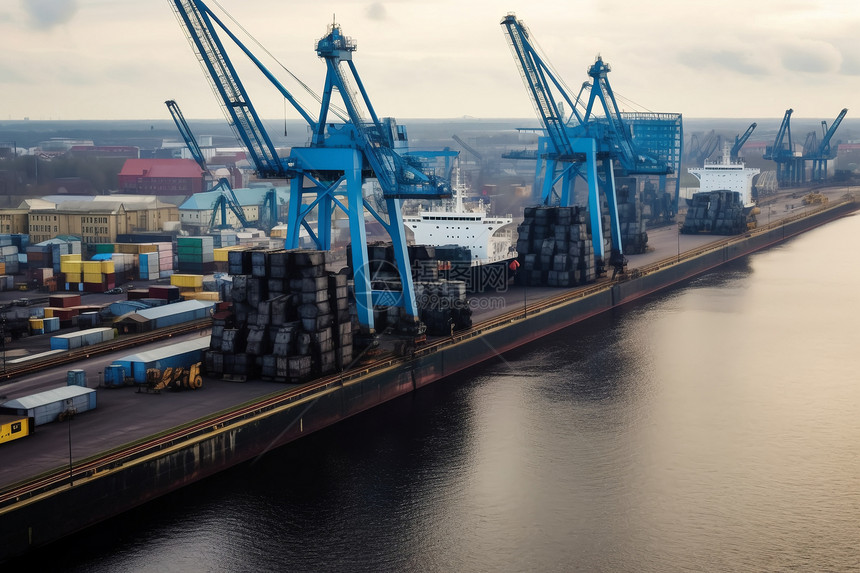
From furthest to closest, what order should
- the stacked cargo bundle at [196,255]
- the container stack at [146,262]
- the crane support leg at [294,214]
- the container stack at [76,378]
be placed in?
the stacked cargo bundle at [196,255] → the container stack at [146,262] → the crane support leg at [294,214] → the container stack at [76,378]

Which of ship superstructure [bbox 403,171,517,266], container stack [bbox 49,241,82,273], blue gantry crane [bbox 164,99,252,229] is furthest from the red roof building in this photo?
ship superstructure [bbox 403,171,517,266]

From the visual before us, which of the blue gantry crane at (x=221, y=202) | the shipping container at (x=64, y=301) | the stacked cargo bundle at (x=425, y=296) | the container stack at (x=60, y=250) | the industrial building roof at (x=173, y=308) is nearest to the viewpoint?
the stacked cargo bundle at (x=425, y=296)

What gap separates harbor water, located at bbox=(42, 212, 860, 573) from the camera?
84.3ft

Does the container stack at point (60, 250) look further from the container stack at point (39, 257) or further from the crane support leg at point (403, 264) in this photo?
the crane support leg at point (403, 264)

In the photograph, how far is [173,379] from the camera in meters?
35.3

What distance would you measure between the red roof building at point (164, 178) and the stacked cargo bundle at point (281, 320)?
114531 mm

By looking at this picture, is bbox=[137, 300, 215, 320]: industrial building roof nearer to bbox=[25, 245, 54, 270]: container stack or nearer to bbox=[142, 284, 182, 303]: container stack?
bbox=[142, 284, 182, 303]: container stack

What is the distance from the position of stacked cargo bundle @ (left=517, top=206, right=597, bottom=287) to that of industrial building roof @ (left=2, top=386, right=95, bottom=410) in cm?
3823

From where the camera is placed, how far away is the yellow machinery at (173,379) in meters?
35.0

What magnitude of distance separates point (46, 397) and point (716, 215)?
8431cm

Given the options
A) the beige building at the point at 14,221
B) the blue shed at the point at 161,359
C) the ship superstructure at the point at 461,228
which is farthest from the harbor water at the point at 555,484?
the beige building at the point at 14,221

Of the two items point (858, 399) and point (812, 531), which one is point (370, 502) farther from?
point (858, 399)

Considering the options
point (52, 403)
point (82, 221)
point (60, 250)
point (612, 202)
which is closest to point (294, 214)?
point (52, 403)

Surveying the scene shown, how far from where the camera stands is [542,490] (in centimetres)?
3022
